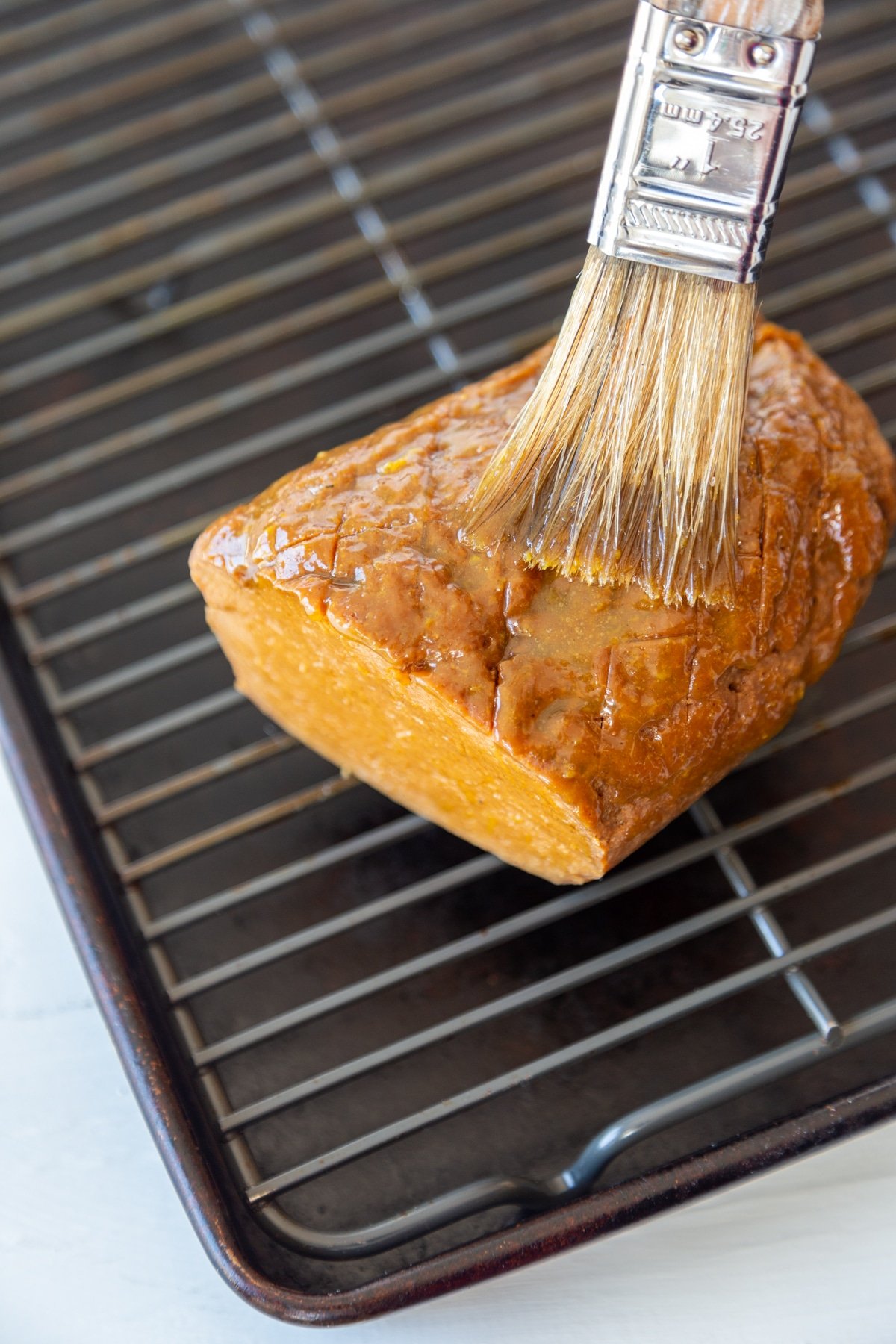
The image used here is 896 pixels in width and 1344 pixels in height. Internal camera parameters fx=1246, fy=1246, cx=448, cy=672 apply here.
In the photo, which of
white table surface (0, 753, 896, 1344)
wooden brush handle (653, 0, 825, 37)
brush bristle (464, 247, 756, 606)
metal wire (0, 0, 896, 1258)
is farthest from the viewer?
metal wire (0, 0, 896, 1258)

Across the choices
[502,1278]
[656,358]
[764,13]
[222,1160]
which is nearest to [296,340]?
[656,358]

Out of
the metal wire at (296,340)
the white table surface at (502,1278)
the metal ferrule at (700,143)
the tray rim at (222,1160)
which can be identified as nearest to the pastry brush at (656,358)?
the metal ferrule at (700,143)

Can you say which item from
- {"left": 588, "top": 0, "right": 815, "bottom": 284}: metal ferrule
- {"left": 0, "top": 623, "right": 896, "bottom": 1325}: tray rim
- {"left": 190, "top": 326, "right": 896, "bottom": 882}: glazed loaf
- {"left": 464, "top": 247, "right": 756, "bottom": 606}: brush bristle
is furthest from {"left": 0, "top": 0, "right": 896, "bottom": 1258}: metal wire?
{"left": 588, "top": 0, "right": 815, "bottom": 284}: metal ferrule

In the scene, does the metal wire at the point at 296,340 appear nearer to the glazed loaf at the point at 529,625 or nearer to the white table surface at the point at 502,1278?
the white table surface at the point at 502,1278

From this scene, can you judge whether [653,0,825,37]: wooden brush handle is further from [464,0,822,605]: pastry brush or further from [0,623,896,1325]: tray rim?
[0,623,896,1325]: tray rim

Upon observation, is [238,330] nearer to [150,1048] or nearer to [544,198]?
[544,198]

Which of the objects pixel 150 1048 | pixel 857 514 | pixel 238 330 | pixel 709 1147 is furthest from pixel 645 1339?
pixel 238 330
